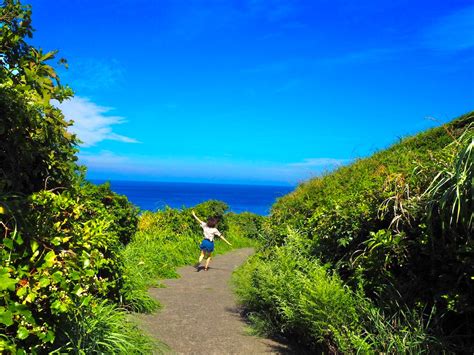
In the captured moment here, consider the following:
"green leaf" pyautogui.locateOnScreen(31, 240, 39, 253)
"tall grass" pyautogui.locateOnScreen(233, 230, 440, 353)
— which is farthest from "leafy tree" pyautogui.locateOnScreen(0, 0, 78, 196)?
"tall grass" pyautogui.locateOnScreen(233, 230, 440, 353)

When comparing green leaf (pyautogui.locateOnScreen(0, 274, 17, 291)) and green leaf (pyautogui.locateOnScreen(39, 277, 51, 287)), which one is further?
green leaf (pyautogui.locateOnScreen(39, 277, 51, 287))

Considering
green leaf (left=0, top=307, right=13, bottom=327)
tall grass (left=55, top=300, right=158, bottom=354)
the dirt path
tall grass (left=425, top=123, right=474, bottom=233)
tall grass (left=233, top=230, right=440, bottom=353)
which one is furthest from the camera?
the dirt path

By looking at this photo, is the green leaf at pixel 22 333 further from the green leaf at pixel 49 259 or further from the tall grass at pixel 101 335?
the tall grass at pixel 101 335

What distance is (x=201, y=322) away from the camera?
6.74 meters

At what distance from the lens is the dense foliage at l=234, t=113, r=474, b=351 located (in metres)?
4.18

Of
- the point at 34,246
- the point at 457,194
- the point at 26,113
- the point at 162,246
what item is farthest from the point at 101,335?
the point at 162,246

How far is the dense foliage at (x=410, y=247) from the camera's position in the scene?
4.18 metres

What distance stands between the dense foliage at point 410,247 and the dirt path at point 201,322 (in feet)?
1.83

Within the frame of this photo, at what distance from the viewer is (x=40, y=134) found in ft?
14.0

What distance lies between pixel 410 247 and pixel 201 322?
3.57 m

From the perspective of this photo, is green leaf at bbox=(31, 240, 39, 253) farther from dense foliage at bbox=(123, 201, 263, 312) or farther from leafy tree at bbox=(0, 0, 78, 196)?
dense foliage at bbox=(123, 201, 263, 312)

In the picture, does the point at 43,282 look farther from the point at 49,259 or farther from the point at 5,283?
the point at 5,283

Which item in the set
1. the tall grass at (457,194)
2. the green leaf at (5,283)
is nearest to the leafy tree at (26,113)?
the green leaf at (5,283)

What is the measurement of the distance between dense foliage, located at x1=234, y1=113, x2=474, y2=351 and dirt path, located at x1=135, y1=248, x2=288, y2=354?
1.83ft
